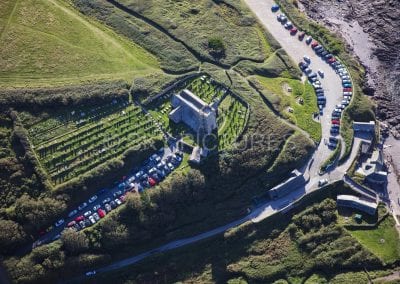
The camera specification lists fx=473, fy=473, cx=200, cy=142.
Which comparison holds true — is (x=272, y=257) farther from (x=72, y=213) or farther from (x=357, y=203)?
A: (x=72, y=213)

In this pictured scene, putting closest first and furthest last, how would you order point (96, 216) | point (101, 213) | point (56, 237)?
point (56, 237) < point (96, 216) < point (101, 213)

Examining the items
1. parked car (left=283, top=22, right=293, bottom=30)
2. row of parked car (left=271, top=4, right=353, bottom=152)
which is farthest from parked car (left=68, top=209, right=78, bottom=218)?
parked car (left=283, top=22, right=293, bottom=30)

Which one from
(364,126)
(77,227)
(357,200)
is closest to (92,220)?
(77,227)

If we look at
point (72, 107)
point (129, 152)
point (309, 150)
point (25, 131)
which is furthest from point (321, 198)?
point (25, 131)

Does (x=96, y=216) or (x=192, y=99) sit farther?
(x=192, y=99)

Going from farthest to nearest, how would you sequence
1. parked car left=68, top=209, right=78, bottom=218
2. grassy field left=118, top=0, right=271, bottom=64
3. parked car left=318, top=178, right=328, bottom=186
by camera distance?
grassy field left=118, top=0, right=271, bottom=64 → parked car left=318, top=178, right=328, bottom=186 → parked car left=68, top=209, right=78, bottom=218

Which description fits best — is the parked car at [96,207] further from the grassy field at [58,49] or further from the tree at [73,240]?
the grassy field at [58,49]

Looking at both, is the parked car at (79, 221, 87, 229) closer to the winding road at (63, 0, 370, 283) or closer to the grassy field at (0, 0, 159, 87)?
the winding road at (63, 0, 370, 283)
